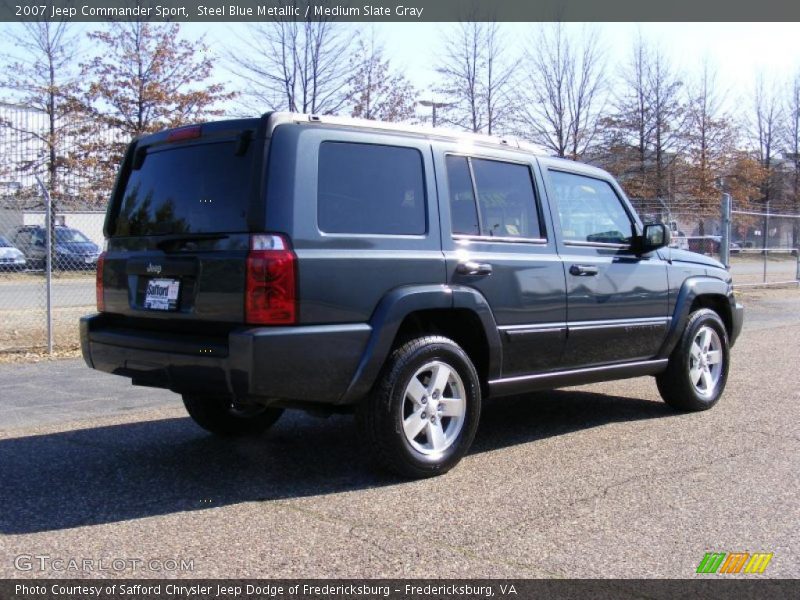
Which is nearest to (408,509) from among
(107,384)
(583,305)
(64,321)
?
(583,305)

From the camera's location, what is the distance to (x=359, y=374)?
4.41 metres

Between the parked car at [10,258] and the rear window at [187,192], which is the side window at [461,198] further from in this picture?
the parked car at [10,258]

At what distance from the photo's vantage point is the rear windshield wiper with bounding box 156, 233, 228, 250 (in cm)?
438

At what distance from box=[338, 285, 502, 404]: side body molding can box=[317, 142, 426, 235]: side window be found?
37cm

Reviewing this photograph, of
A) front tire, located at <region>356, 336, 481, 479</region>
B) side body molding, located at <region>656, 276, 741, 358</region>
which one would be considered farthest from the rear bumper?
side body molding, located at <region>656, 276, 741, 358</region>

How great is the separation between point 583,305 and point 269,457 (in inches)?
90.0

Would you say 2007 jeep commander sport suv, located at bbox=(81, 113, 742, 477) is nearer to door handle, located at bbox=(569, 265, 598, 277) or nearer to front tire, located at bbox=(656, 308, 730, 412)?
door handle, located at bbox=(569, 265, 598, 277)

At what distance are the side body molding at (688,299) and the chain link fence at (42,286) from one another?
250 inches

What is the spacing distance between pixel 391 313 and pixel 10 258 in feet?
39.7

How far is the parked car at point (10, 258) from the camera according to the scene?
1387 centimetres

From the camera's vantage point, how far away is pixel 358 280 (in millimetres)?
4430

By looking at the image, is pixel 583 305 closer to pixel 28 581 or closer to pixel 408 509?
pixel 408 509

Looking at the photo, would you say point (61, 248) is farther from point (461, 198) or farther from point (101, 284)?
point (461, 198)

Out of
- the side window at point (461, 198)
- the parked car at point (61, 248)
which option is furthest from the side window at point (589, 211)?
A: the parked car at point (61, 248)
